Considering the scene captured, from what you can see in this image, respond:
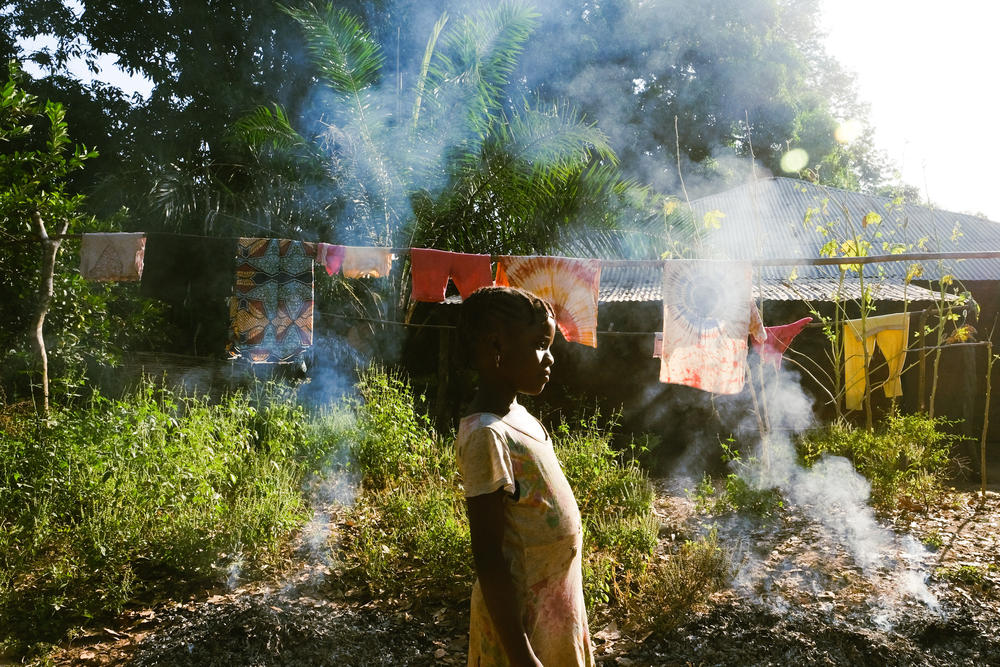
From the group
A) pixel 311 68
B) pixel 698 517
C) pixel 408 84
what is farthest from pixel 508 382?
pixel 311 68

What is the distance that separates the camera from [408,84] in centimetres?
970

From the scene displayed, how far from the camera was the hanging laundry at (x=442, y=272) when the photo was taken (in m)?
4.91

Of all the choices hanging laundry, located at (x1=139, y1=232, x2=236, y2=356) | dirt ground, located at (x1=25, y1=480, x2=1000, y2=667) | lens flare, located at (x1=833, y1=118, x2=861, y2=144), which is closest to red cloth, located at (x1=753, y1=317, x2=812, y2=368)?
dirt ground, located at (x1=25, y1=480, x2=1000, y2=667)

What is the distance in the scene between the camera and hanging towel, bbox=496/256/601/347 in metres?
4.93

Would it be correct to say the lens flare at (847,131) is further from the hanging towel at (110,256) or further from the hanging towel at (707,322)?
the hanging towel at (110,256)

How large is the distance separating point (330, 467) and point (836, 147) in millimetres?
19412

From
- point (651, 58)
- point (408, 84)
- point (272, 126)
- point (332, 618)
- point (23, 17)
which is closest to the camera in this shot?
point (332, 618)

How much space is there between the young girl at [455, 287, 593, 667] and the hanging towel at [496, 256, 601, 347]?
3.16 m

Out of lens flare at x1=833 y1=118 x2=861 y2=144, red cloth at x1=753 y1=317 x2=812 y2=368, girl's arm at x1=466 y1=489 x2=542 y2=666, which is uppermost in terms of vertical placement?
lens flare at x1=833 y1=118 x2=861 y2=144

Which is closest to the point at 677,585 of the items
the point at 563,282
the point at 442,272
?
the point at 563,282

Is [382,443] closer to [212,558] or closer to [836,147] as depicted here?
[212,558]

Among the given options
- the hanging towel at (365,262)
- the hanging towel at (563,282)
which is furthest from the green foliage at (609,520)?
the hanging towel at (365,262)

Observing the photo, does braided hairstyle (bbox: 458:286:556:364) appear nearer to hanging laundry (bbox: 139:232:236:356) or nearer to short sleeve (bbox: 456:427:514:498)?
short sleeve (bbox: 456:427:514:498)

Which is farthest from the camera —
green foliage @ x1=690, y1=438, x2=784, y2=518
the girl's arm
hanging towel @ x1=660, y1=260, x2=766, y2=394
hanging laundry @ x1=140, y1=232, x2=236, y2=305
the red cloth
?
Answer: hanging laundry @ x1=140, y1=232, x2=236, y2=305
